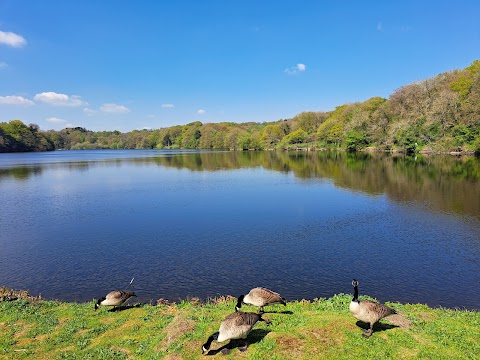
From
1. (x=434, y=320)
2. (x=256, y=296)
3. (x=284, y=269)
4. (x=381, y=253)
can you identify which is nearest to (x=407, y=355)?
(x=434, y=320)

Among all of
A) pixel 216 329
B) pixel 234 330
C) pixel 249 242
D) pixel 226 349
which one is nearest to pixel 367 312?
pixel 234 330

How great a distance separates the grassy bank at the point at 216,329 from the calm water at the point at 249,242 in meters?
4.14

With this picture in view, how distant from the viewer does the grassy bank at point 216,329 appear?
10.8 meters

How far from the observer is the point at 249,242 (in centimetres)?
2961

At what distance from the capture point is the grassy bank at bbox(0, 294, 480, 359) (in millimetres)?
Answer: 10781

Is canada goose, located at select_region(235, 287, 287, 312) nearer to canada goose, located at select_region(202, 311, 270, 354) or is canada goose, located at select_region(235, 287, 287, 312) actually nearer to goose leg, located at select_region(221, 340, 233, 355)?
canada goose, located at select_region(202, 311, 270, 354)

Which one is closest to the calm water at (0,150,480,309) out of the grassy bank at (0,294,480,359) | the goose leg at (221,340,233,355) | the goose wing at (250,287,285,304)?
the grassy bank at (0,294,480,359)

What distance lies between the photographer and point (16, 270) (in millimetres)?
24375

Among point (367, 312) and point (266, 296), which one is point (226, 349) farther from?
point (367, 312)

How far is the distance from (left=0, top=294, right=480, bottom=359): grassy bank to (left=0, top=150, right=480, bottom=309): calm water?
4141 millimetres

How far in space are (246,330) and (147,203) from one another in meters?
39.4

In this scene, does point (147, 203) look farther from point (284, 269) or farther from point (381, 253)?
point (381, 253)

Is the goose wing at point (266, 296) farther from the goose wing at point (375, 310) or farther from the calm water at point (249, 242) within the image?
the calm water at point (249, 242)

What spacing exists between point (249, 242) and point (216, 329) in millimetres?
16800
